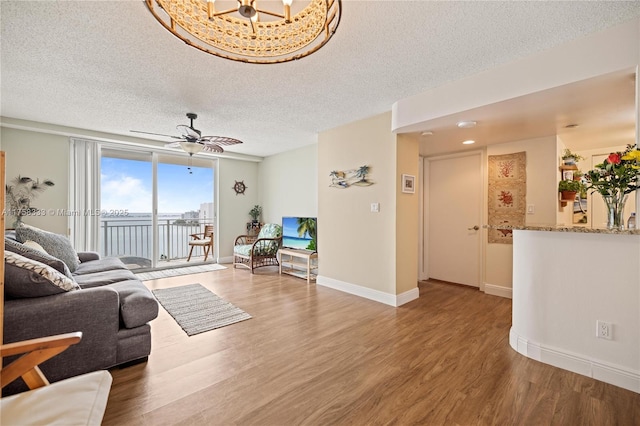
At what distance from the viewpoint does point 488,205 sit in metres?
4.04

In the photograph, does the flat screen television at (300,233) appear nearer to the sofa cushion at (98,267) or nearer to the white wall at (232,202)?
the white wall at (232,202)

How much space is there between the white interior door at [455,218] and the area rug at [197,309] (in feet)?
10.9

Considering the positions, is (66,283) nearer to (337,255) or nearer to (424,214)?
(337,255)

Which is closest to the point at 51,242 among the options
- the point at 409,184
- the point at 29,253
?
the point at 29,253

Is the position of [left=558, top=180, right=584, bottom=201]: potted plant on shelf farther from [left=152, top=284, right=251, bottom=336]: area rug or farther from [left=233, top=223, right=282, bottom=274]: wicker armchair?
[left=233, top=223, right=282, bottom=274]: wicker armchair

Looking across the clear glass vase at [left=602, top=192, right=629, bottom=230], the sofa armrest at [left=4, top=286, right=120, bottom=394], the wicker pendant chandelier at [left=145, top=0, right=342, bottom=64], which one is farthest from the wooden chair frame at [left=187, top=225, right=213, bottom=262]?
the clear glass vase at [left=602, top=192, right=629, bottom=230]

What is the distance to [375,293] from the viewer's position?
11.8 ft

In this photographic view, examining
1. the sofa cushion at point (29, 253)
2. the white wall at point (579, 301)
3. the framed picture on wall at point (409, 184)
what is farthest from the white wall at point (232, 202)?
the white wall at point (579, 301)

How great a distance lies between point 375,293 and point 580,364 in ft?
6.57

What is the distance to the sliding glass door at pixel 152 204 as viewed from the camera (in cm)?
500

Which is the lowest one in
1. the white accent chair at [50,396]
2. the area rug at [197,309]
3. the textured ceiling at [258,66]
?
the area rug at [197,309]

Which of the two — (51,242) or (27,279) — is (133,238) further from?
(27,279)

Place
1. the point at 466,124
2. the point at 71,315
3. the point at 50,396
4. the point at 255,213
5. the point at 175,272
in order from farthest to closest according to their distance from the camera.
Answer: the point at 255,213 < the point at 175,272 < the point at 466,124 < the point at 71,315 < the point at 50,396

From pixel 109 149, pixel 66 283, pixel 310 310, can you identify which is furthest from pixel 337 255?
pixel 109 149
